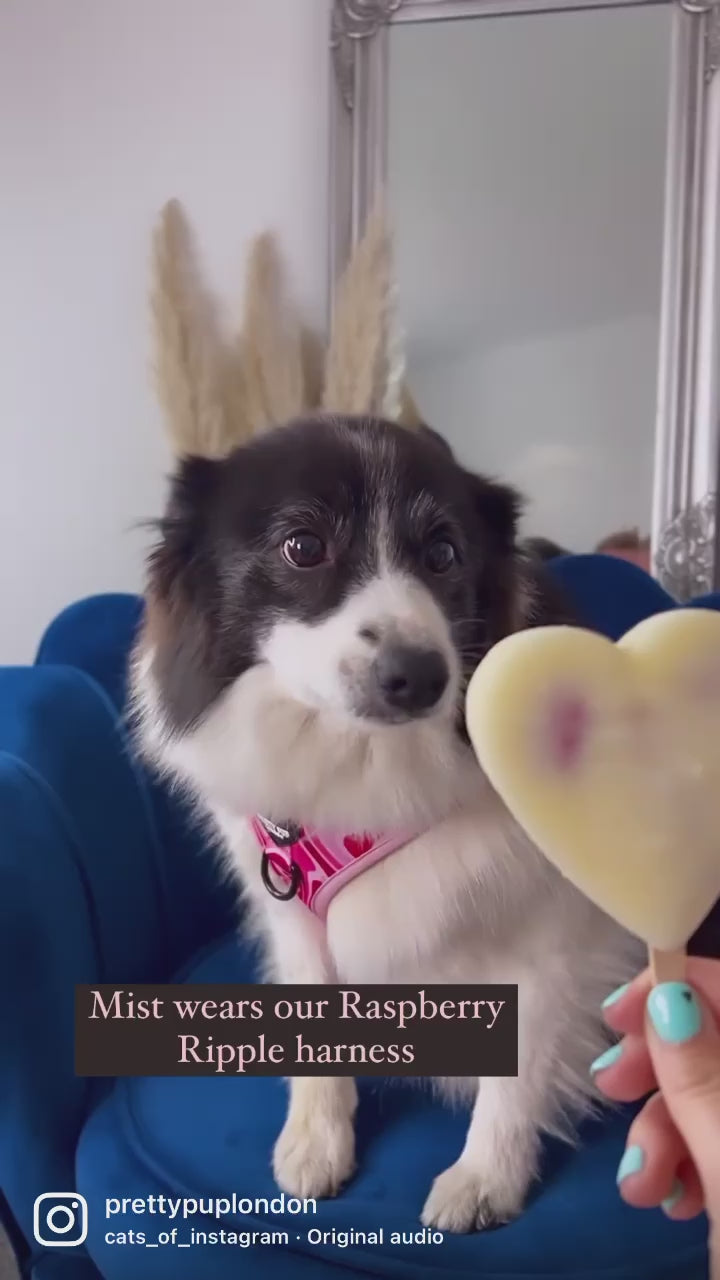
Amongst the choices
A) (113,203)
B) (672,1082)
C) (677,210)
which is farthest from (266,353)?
(672,1082)

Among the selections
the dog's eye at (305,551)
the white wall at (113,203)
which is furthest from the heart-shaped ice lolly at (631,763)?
the white wall at (113,203)

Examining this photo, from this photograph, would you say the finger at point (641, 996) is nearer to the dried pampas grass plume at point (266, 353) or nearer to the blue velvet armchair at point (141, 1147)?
the blue velvet armchair at point (141, 1147)

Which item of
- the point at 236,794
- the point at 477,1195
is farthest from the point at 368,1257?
the point at 236,794

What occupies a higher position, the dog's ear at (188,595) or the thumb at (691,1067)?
the dog's ear at (188,595)

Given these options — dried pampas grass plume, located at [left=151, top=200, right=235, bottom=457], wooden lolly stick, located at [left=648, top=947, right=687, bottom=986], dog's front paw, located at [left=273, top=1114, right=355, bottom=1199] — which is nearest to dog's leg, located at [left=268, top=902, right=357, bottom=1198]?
dog's front paw, located at [left=273, top=1114, right=355, bottom=1199]

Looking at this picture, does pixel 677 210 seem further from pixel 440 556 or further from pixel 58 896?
pixel 58 896

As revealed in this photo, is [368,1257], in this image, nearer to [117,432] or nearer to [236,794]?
[236,794]

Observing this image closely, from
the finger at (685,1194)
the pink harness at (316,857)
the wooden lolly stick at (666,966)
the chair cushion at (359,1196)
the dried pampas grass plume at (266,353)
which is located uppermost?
the dried pampas grass plume at (266,353)

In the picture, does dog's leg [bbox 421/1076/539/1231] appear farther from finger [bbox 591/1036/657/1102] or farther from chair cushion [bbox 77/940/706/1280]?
finger [bbox 591/1036/657/1102]
